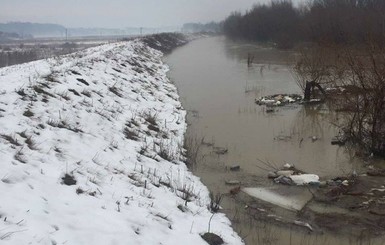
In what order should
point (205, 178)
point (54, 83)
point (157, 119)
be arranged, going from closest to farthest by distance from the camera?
point (205, 178), point (54, 83), point (157, 119)

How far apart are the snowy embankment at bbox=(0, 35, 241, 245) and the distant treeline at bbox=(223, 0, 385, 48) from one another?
51.6 feet

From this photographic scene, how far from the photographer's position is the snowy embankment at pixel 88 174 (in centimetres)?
455

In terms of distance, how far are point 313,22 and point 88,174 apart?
48555 millimetres

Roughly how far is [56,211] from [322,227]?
3.87 metres

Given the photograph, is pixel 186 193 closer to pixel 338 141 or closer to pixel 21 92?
pixel 21 92

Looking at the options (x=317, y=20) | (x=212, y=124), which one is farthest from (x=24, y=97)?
(x=317, y=20)

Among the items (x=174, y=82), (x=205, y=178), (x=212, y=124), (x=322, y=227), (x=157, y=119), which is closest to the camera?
(x=322, y=227)

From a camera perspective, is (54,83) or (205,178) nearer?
(205,178)

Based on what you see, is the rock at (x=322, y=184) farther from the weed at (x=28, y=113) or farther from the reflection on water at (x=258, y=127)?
the weed at (x=28, y=113)

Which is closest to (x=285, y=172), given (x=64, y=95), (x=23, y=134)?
(x=23, y=134)

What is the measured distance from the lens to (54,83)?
1120 centimetres

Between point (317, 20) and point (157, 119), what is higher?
point (317, 20)

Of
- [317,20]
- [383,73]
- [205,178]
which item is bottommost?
[205,178]

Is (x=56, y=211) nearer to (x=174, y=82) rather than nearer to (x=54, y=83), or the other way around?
(x=54, y=83)
